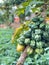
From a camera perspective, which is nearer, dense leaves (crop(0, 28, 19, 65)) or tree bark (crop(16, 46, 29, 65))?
tree bark (crop(16, 46, 29, 65))

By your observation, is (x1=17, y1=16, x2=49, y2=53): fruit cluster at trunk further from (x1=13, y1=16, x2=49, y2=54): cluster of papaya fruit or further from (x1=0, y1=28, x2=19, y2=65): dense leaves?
(x1=0, y1=28, x2=19, y2=65): dense leaves

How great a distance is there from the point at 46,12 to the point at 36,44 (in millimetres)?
401

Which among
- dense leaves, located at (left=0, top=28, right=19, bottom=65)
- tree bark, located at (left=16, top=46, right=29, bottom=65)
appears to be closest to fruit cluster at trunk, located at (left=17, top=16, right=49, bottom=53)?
tree bark, located at (left=16, top=46, right=29, bottom=65)

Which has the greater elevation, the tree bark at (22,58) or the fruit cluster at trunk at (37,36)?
the fruit cluster at trunk at (37,36)

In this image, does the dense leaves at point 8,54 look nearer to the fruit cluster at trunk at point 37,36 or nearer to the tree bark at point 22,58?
the tree bark at point 22,58

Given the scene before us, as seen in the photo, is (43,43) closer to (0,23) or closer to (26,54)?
(26,54)

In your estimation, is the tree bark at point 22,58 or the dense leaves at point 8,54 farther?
the dense leaves at point 8,54

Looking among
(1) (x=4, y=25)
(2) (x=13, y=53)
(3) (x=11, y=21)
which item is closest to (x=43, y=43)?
(2) (x=13, y=53)

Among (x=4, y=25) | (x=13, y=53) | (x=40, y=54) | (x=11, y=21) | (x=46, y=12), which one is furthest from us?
(x=4, y=25)

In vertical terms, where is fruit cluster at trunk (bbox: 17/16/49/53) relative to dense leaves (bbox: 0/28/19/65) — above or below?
above

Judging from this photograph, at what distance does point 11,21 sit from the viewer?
20.3 feet

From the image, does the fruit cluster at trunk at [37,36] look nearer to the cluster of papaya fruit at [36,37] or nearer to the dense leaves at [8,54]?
the cluster of papaya fruit at [36,37]

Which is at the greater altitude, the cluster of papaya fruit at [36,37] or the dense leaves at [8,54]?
the cluster of papaya fruit at [36,37]

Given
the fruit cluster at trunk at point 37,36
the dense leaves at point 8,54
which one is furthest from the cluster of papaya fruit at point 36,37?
the dense leaves at point 8,54
